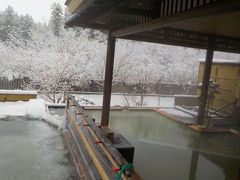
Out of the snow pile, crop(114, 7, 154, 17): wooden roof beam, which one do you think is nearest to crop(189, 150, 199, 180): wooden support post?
crop(114, 7, 154, 17): wooden roof beam

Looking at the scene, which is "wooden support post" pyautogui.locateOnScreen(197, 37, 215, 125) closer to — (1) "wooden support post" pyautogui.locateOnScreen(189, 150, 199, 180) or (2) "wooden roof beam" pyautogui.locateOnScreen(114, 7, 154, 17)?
(1) "wooden support post" pyautogui.locateOnScreen(189, 150, 199, 180)

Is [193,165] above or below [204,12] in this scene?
below

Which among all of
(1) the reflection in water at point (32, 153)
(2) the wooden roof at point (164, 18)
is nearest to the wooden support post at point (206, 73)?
(2) the wooden roof at point (164, 18)

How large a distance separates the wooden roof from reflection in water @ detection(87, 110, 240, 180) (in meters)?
2.44

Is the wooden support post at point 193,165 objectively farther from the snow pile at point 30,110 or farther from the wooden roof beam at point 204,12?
the snow pile at point 30,110

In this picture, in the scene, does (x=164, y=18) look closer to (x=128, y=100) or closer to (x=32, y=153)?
(x=32, y=153)

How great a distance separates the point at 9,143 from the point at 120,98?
7918 millimetres

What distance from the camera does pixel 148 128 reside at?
649cm

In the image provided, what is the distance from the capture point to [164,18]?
104 inches

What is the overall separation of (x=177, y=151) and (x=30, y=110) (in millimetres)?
5125

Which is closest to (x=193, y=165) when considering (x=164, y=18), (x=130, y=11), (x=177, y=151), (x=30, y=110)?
(x=177, y=151)

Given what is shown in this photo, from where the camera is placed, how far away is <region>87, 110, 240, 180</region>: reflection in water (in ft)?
13.4

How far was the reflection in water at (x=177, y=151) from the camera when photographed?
407 centimetres

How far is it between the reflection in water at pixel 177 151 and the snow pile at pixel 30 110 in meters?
1.57
